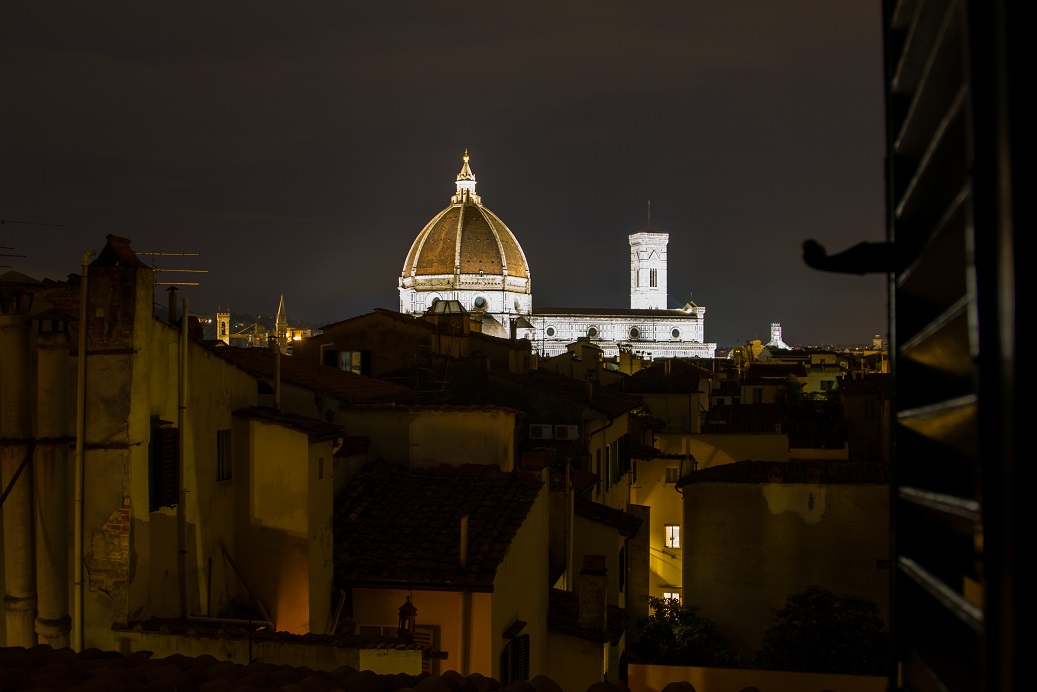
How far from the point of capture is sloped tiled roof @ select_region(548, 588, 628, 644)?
1010 centimetres

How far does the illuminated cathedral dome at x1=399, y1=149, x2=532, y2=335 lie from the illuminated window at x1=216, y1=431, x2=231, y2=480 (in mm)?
91527

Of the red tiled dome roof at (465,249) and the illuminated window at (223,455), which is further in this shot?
the red tiled dome roof at (465,249)

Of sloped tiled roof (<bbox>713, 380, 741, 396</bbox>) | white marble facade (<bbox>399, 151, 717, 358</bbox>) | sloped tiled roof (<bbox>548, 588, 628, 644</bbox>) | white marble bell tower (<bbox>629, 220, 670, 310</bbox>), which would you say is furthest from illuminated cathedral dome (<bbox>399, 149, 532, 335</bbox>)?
sloped tiled roof (<bbox>548, 588, 628, 644</bbox>)

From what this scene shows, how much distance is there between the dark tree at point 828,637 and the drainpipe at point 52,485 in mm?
10142

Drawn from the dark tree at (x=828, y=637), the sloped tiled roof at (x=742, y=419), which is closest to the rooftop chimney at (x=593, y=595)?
the dark tree at (x=828, y=637)

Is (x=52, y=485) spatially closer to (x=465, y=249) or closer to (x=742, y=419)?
(x=742, y=419)

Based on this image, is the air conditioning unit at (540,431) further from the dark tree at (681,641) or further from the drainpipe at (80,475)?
the drainpipe at (80,475)

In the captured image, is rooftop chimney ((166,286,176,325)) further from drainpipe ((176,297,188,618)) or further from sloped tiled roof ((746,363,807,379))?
sloped tiled roof ((746,363,807,379))

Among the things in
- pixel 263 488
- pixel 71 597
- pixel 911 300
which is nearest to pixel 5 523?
pixel 71 597

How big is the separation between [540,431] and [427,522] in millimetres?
7168

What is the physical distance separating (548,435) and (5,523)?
10407 millimetres

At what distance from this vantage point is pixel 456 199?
10650 centimetres

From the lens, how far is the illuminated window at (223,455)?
7.73m

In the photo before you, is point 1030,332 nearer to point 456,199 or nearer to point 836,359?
point 836,359
